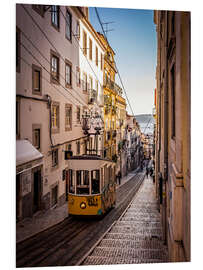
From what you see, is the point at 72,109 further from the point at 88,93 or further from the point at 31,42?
the point at 31,42

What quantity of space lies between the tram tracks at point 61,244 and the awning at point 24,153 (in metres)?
1.21

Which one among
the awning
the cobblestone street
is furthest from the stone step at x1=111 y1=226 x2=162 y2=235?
the awning

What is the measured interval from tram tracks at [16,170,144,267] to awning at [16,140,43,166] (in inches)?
47.6

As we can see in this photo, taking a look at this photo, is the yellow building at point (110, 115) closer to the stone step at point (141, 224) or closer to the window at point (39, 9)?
the window at point (39, 9)

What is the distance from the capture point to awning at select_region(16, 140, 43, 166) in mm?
4585

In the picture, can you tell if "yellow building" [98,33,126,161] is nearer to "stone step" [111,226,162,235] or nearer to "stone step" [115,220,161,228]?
"stone step" [115,220,161,228]

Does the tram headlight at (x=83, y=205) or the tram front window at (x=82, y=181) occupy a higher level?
the tram front window at (x=82, y=181)

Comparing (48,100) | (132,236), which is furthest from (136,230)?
(48,100)

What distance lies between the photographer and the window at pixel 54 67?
261 inches

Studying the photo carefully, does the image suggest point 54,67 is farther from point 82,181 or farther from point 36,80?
Answer: point 82,181

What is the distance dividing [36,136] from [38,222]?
1494 mm

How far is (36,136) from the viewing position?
5738 mm

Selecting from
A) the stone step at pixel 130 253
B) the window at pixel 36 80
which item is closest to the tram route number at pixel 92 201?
the stone step at pixel 130 253
